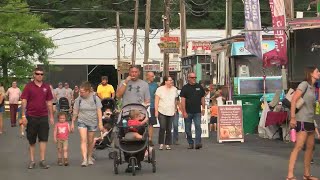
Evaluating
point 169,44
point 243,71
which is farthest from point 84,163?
point 169,44

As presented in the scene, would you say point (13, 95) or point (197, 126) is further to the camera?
point (13, 95)

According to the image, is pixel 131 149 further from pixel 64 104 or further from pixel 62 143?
pixel 64 104

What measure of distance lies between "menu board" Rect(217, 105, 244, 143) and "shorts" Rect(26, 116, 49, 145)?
6782 millimetres

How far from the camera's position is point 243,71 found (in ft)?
81.0

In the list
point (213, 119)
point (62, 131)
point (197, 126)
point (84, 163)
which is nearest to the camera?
point (84, 163)

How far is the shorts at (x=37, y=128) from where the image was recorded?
13625 millimetres

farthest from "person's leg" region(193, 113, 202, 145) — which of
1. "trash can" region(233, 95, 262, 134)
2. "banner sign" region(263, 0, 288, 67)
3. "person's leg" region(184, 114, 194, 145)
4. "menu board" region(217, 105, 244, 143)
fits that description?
"trash can" region(233, 95, 262, 134)

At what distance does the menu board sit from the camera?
19406 millimetres

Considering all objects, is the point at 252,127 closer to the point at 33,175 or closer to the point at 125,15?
the point at 33,175

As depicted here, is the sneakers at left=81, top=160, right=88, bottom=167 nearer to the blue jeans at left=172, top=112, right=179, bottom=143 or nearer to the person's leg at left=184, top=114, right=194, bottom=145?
the person's leg at left=184, top=114, right=194, bottom=145

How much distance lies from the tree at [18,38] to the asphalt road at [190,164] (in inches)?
1193

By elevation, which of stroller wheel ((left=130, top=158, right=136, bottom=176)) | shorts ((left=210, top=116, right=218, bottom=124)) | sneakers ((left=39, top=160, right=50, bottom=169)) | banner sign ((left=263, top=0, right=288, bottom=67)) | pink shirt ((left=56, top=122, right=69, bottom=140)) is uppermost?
banner sign ((left=263, top=0, right=288, bottom=67))

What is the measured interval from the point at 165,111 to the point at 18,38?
33484mm

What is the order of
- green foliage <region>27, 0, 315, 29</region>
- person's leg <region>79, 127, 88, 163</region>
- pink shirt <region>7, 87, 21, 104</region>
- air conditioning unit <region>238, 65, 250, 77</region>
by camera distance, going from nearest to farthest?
person's leg <region>79, 127, 88, 163</region> → air conditioning unit <region>238, 65, 250, 77</region> → pink shirt <region>7, 87, 21, 104</region> → green foliage <region>27, 0, 315, 29</region>
